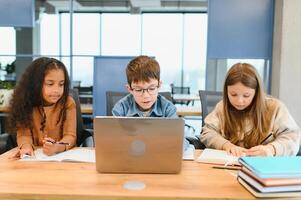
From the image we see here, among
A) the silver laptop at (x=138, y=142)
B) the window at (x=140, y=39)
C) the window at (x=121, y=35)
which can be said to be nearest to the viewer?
the silver laptop at (x=138, y=142)

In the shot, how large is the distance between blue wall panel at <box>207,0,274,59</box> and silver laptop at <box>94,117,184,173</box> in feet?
7.58

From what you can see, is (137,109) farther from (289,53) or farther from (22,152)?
(289,53)

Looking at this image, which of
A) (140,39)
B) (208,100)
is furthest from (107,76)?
(140,39)

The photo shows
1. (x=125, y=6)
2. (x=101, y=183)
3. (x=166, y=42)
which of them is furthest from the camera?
(x=166, y=42)

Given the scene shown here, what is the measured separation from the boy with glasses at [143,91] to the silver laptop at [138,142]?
41cm

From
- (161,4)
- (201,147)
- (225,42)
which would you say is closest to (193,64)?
(161,4)

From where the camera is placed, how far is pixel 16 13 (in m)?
3.37

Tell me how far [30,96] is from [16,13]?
2.02 m

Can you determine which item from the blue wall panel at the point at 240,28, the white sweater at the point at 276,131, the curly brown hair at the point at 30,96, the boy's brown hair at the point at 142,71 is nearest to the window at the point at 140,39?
the blue wall panel at the point at 240,28

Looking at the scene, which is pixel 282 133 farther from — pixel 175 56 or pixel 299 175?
pixel 175 56

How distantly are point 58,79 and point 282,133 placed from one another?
115cm

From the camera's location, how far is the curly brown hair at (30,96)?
1653 millimetres

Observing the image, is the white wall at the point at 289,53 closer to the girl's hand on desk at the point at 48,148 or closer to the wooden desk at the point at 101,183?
the wooden desk at the point at 101,183

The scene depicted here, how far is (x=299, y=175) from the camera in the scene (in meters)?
0.95
